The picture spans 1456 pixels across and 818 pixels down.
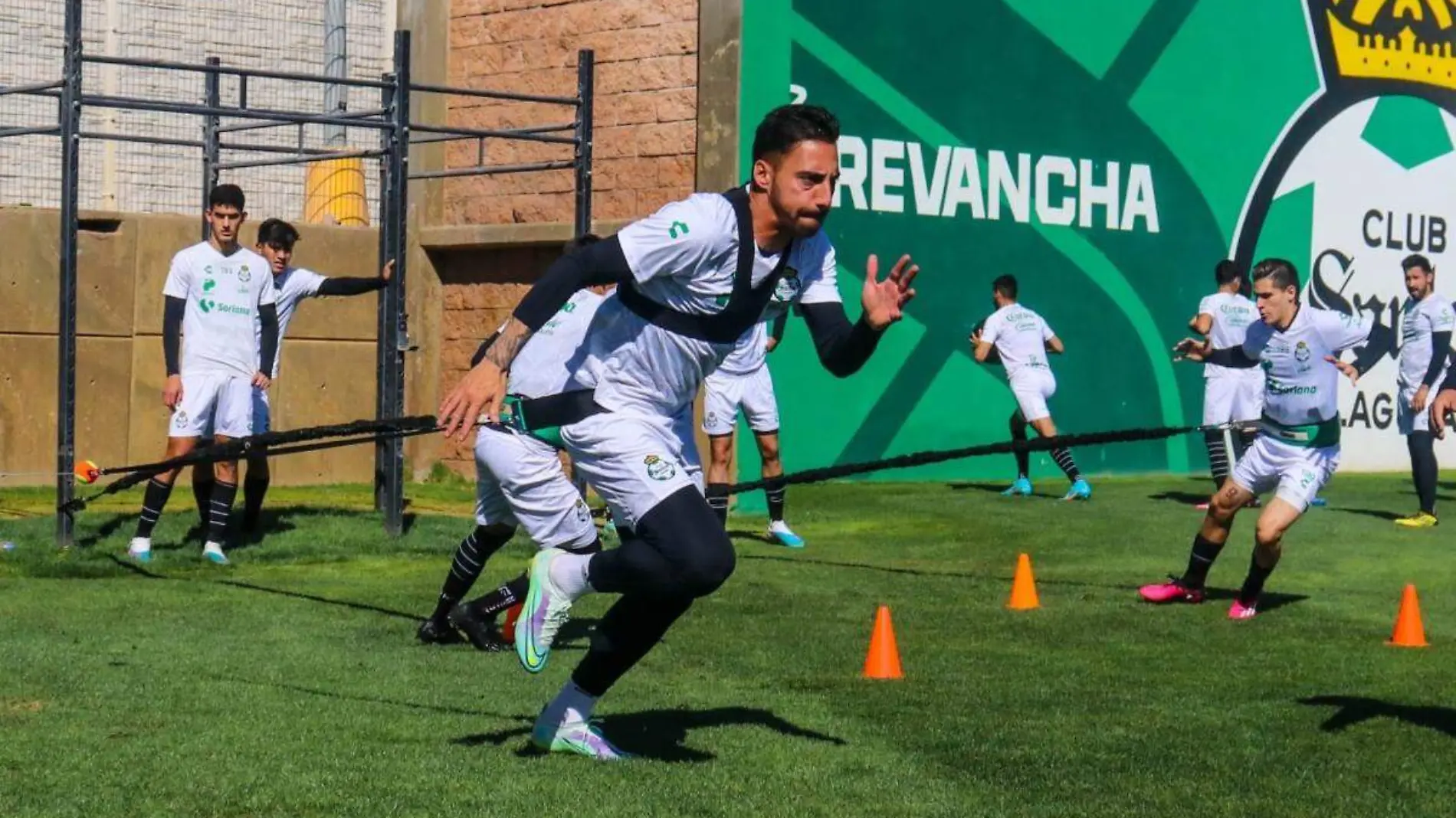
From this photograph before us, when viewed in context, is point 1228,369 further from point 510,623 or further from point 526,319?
point 526,319

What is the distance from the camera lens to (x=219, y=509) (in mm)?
13195

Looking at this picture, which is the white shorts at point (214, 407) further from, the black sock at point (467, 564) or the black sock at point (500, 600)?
the black sock at point (500, 600)

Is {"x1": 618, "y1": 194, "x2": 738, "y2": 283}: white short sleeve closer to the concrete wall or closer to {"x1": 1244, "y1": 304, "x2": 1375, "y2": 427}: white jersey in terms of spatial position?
{"x1": 1244, "y1": 304, "x2": 1375, "y2": 427}: white jersey

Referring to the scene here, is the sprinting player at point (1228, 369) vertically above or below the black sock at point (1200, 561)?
above

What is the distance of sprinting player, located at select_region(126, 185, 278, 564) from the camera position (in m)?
13.1

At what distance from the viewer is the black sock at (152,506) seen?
13.1 metres

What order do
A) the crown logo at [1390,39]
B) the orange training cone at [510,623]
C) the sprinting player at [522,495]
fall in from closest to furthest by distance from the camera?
the sprinting player at [522,495], the orange training cone at [510,623], the crown logo at [1390,39]

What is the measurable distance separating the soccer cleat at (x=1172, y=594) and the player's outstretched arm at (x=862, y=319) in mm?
5147

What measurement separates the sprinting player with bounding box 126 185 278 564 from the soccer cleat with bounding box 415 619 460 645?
142 inches

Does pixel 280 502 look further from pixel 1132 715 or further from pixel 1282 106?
pixel 1282 106

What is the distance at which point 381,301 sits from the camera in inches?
580

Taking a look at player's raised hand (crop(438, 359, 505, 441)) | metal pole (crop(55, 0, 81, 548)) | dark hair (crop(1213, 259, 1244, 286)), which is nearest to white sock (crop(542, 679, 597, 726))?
player's raised hand (crop(438, 359, 505, 441))

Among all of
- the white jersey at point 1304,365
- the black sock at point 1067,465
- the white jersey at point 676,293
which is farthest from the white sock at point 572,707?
the black sock at point 1067,465

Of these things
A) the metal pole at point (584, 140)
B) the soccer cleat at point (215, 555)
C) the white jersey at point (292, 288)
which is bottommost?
the soccer cleat at point (215, 555)
